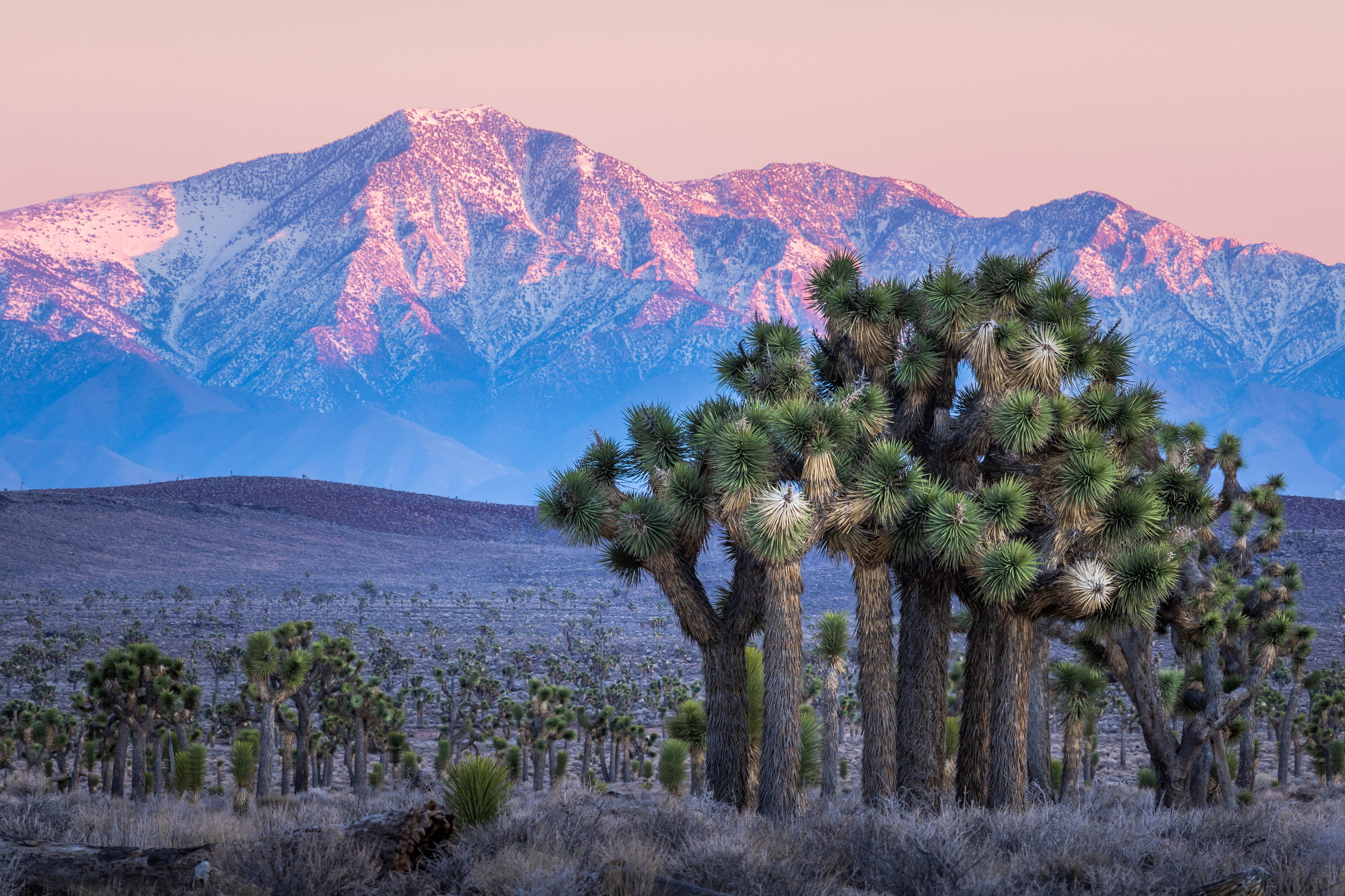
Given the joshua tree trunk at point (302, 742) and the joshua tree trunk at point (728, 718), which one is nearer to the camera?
the joshua tree trunk at point (728, 718)

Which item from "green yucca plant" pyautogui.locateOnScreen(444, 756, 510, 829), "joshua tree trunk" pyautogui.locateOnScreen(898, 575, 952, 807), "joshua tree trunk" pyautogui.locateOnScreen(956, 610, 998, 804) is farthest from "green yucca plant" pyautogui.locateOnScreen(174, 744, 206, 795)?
"joshua tree trunk" pyautogui.locateOnScreen(956, 610, 998, 804)

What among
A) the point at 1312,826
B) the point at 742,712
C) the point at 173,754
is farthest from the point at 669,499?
the point at 173,754

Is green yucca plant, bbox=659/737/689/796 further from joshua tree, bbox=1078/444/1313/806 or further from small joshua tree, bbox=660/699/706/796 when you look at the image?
joshua tree, bbox=1078/444/1313/806

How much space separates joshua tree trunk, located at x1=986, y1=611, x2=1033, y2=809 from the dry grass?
3.87 m

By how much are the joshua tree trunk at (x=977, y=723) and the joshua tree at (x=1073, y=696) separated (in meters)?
8.21

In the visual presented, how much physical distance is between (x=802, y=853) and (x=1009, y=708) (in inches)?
294

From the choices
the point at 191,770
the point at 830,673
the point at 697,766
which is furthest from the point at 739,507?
the point at 191,770

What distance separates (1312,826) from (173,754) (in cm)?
2908

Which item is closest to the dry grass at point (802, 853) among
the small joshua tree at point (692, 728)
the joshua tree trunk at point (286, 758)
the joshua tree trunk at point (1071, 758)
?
the joshua tree trunk at point (1071, 758)

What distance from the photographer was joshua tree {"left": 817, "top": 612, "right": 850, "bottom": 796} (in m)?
23.2

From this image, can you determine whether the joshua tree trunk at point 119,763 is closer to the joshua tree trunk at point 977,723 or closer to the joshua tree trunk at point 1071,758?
the joshua tree trunk at point 977,723

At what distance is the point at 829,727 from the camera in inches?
993

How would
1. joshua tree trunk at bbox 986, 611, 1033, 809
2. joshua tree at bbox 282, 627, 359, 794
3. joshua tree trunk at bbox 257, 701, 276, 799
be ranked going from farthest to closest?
joshua tree at bbox 282, 627, 359, 794
joshua tree trunk at bbox 257, 701, 276, 799
joshua tree trunk at bbox 986, 611, 1033, 809

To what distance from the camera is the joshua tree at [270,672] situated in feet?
85.1
